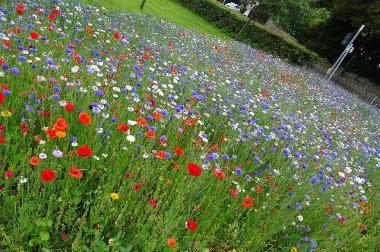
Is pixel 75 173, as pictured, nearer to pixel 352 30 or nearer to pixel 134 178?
pixel 134 178

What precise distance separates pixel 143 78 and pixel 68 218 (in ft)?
10.1

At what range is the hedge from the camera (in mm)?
22672

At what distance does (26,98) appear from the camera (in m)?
3.12

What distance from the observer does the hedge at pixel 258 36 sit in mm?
22672

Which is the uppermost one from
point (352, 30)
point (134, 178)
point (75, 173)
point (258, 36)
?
point (352, 30)

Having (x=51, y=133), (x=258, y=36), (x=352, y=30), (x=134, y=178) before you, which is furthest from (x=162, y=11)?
Result: (x=352, y=30)

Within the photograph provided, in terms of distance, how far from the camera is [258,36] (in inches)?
926

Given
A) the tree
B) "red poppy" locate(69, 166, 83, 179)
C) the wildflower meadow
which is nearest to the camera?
"red poppy" locate(69, 166, 83, 179)

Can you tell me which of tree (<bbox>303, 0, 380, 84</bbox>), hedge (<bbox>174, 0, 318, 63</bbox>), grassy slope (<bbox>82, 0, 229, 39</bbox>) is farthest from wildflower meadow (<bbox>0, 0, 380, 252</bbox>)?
→ tree (<bbox>303, 0, 380, 84</bbox>)

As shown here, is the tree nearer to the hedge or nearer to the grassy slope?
the hedge

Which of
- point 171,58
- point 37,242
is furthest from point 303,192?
point 171,58

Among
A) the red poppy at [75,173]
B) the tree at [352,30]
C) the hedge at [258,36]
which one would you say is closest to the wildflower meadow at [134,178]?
the red poppy at [75,173]

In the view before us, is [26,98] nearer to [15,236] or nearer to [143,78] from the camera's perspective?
[15,236]

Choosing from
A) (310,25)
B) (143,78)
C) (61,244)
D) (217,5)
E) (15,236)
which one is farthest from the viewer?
(310,25)
